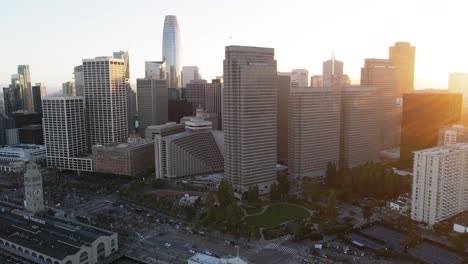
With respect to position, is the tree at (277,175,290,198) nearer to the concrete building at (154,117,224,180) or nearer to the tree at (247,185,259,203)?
the tree at (247,185,259,203)

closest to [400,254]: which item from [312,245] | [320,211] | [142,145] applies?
[312,245]

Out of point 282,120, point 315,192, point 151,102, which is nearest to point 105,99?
point 151,102

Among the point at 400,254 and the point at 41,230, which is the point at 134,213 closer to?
the point at 41,230

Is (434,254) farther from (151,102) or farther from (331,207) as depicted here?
(151,102)

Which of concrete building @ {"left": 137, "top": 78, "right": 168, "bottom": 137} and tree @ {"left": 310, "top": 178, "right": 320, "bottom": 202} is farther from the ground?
concrete building @ {"left": 137, "top": 78, "right": 168, "bottom": 137}

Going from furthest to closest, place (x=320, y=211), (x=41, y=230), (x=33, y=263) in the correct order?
(x=320, y=211) < (x=41, y=230) < (x=33, y=263)

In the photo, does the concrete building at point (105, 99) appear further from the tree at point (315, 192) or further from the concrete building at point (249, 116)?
the tree at point (315, 192)

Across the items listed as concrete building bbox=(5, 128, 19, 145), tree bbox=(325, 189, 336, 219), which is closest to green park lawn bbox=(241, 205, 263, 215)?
tree bbox=(325, 189, 336, 219)
